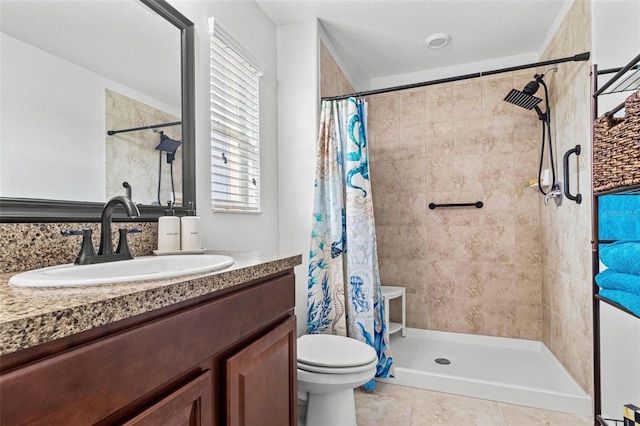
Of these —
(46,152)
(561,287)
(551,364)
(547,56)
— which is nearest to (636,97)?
(46,152)

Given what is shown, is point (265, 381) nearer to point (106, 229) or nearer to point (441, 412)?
point (106, 229)

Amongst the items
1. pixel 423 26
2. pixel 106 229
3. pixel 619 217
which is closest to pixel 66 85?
pixel 106 229

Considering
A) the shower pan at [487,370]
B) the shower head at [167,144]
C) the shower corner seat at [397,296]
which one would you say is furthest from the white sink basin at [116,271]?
the shower corner seat at [397,296]

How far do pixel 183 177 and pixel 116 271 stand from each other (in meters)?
0.61

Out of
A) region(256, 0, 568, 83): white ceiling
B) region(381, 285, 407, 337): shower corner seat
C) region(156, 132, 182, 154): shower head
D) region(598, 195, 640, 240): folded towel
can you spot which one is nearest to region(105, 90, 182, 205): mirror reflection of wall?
region(156, 132, 182, 154): shower head

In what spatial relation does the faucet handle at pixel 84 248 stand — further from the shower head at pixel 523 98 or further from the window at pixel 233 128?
the shower head at pixel 523 98

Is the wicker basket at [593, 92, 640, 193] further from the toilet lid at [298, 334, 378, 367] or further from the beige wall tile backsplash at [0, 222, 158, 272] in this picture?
the beige wall tile backsplash at [0, 222, 158, 272]

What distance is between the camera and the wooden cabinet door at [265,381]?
85 cm

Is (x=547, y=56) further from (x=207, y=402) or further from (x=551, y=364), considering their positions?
(x=207, y=402)

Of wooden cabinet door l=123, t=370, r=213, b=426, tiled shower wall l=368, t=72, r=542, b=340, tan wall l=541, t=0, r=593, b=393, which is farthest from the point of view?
tiled shower wall l=368, t=72, r=542, b=340

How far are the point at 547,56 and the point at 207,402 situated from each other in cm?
306

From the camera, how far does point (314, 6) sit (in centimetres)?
213

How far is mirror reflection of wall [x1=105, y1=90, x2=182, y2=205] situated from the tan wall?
2.08 m

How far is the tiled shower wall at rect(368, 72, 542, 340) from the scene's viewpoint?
9.07ft
